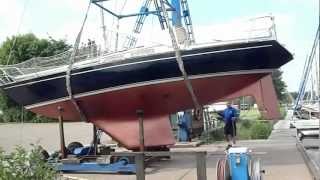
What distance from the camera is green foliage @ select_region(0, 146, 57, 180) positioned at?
6.57 metres

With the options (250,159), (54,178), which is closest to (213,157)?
(250,159)

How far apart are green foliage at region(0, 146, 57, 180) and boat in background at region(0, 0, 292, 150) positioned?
6722mm

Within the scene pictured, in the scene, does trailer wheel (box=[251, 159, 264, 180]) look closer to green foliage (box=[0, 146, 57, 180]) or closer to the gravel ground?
green foliage (box=[0, 146, 57, 180])

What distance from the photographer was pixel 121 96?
13.8 metres

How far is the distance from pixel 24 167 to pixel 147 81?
6.96 meters

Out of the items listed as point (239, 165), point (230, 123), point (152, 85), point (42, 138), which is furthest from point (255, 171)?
point (42, 138)

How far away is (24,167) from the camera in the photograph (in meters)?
6.67

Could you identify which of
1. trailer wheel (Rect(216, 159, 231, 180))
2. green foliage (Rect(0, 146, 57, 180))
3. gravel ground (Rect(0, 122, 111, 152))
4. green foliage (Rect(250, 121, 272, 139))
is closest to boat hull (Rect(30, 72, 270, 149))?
gravel ground (Rect(0, 122, 111, 152))

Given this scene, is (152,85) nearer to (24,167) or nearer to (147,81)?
(147,81)

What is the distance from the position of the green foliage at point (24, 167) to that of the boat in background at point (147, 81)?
22.1 ft

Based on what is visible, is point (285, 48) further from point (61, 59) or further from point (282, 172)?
point (61, 59)

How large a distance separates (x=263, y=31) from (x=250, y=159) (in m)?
5.30

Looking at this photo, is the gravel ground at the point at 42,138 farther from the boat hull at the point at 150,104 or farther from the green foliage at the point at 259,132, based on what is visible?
the green foliage at the point at 259,132

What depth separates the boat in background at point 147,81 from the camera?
43.1 feet
